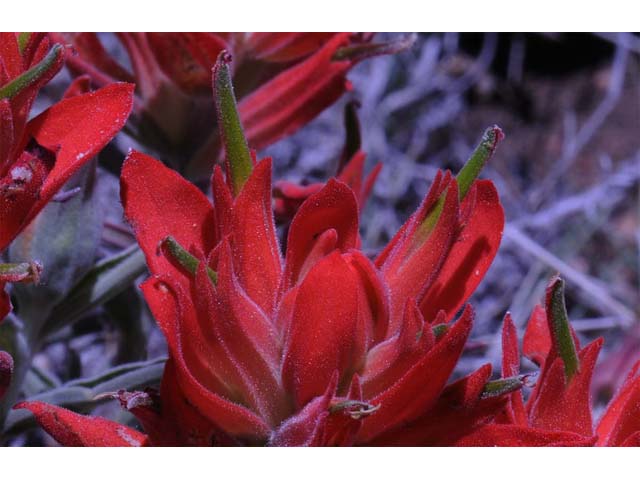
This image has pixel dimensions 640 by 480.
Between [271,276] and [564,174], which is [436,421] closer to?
[271,276]

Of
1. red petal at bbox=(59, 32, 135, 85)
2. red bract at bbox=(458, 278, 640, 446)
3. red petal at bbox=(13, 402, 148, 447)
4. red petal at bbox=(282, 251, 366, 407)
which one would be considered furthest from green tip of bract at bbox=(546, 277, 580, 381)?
red petal at bbox=(59, 32, 135, 85)

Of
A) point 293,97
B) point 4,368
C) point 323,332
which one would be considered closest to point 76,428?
point 4,368

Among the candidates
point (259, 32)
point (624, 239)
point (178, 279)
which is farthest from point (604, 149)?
point (178, 279)

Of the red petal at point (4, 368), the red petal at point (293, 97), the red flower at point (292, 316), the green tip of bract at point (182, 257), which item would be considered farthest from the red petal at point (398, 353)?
the red petal at point (293, 97)

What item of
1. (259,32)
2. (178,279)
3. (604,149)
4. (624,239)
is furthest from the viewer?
(604,149)

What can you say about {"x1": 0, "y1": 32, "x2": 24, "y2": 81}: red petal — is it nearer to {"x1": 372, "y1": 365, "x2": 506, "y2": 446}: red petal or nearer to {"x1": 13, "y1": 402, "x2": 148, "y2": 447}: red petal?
{"x1": 13, "y1": 402, "x2": 148, "y2": 447}: red petal
